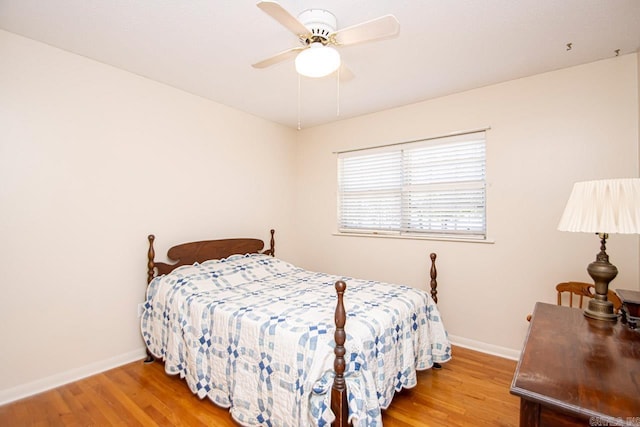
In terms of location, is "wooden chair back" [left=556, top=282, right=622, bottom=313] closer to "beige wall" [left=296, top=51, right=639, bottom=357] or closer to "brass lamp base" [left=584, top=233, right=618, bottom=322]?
"beige wall" [left=296, top=51, right=639, bottom=357]

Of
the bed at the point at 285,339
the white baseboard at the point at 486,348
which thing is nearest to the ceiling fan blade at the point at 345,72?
the bed at the point at 285,339

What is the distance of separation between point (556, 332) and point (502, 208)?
5.72ft

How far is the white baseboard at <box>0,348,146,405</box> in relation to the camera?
2.10m

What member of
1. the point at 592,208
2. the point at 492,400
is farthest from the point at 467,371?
the point at 592,208

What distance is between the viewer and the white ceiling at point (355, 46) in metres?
1.81

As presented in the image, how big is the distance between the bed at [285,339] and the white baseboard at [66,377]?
0.18m

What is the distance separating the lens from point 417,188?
3.35 meters

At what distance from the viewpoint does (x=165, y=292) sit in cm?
255

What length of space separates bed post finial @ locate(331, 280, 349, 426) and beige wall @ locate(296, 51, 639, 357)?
1.93 metres

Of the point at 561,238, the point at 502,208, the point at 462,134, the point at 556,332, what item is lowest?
the point at 556,332

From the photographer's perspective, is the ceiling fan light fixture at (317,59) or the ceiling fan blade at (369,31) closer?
the ceiling fan blade at (369,31)

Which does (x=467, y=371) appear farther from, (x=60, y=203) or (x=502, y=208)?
(x=60, y=203)

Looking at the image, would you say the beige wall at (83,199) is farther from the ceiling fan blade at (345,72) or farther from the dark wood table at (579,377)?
the dark wood table at (579,377)

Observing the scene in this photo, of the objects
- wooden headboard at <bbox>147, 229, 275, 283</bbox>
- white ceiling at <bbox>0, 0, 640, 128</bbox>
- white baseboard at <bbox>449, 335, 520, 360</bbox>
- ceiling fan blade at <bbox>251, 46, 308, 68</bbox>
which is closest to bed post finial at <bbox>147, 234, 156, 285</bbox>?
wooden headboard at <bbox>147, 229, 275, 283</bbox>
